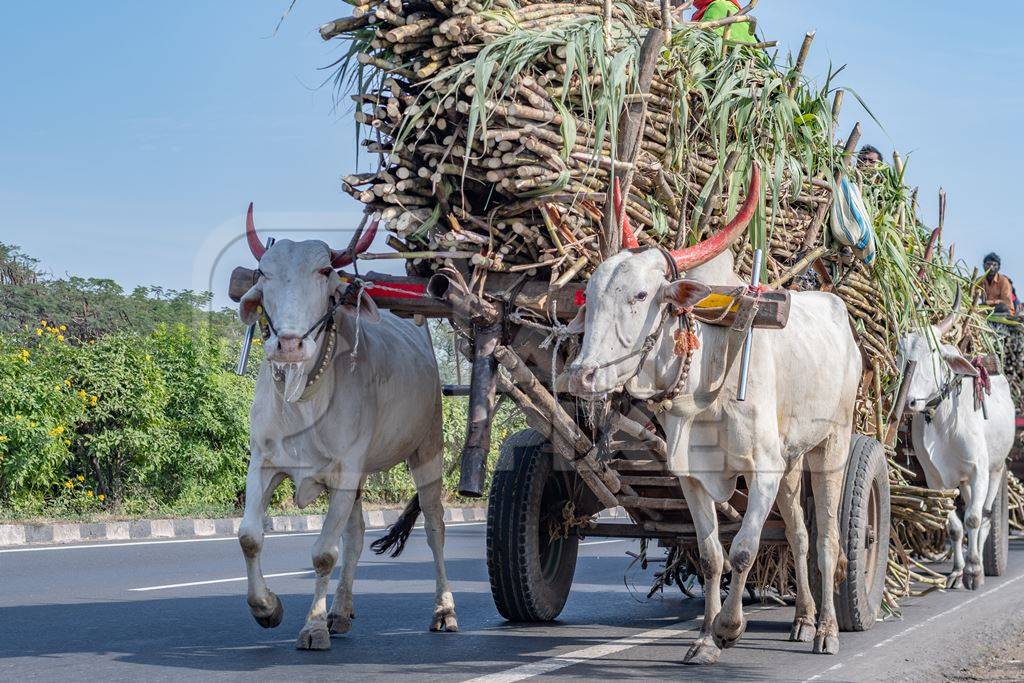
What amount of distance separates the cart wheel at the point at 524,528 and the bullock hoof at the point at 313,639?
4.07 ft

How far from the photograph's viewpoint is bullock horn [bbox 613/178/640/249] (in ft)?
18.8

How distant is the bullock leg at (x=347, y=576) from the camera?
260 inches

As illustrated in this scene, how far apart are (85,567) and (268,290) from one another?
519cm

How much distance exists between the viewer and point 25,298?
1880 cm

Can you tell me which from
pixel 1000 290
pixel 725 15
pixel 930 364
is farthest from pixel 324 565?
pixel 1000 290

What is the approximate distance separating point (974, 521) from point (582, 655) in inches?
195

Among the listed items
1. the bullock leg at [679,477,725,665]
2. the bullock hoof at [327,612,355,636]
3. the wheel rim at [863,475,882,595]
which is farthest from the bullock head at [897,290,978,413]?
the bullock hoof at [327,612,355,636]

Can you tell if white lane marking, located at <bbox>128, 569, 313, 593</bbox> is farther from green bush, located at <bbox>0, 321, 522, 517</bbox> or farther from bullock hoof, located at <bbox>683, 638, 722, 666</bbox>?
bullock hoof, located at <bbox>683, 638, 722, 666</bbox>

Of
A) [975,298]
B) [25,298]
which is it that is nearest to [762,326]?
[975,298]

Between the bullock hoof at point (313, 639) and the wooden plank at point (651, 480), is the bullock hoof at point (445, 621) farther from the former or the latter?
the wooden plank at point (651, 480)

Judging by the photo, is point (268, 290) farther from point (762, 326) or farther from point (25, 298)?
point (25, 298)

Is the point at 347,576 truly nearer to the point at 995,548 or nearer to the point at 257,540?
the point at 257,540

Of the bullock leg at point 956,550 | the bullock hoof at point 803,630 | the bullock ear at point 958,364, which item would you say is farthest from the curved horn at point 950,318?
the bullock hoof at point 803,630

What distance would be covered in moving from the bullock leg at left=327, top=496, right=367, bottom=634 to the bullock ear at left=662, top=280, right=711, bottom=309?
81.9 inches
